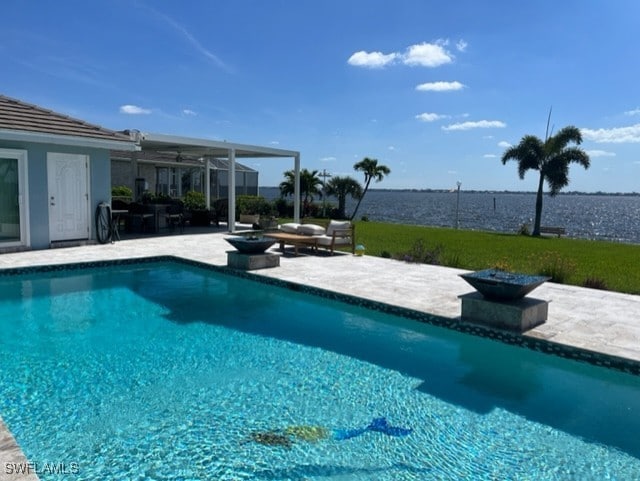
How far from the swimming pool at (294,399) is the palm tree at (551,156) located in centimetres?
2248

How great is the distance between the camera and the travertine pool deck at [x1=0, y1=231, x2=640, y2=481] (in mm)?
5590

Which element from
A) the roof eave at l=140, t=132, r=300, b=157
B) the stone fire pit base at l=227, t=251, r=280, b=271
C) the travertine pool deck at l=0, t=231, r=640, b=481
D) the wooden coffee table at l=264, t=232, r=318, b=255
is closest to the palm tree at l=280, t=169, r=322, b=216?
the roof eave at l=140, t=132, r=300, b=157

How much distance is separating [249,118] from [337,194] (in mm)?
7903

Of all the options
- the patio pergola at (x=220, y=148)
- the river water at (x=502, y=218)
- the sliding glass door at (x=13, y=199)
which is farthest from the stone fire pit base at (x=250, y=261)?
the river water at (x=502, y=218)

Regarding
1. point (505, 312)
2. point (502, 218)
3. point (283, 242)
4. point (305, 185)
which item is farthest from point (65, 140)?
point (502, 218)

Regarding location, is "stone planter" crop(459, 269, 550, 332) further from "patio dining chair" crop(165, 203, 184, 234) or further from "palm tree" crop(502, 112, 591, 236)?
"palm tree" crop(502, 112, 591, 236)

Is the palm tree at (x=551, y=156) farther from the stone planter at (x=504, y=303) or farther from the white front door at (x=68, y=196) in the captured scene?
the white front door at (x=68, y=196)

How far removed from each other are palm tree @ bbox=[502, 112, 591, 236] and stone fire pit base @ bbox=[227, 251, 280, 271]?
66.0 feet

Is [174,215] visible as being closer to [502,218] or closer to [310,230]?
[310,230]

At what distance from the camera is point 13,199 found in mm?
11156

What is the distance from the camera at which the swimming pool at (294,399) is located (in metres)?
3.46

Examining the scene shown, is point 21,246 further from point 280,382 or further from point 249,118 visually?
point 249,118

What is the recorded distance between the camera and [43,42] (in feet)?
49.7

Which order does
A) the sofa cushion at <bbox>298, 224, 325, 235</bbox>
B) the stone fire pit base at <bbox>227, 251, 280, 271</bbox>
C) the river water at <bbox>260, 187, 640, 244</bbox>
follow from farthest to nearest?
the river water at <bbox>260, 187, 640, 244</bbox>, the sofa cushion at <bbox>298, 224, 325, 235</bbox>, the stone fire pit base at <bbox>227, 251, 280, 271</bbox>
